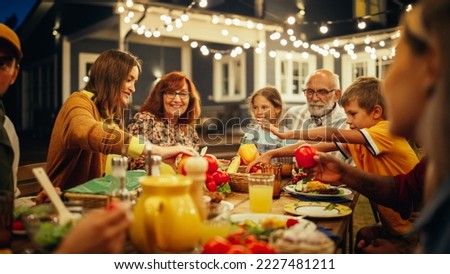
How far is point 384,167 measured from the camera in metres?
2.65

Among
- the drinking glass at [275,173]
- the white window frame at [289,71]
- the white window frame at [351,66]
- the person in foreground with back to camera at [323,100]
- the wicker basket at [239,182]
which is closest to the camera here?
the drinking glass at [275,173]

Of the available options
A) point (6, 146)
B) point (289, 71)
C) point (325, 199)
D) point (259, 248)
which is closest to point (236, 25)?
point (289, 71)

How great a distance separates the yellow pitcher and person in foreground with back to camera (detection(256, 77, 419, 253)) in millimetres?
1436

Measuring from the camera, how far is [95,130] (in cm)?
233

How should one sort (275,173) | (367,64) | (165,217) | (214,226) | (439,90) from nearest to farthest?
(439,90) → (165,217) → (214,226) → (275,173) → (367,64)

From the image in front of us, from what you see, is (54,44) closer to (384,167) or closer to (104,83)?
(104,83)

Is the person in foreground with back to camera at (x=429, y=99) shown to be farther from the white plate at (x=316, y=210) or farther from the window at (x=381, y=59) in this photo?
the window at (x=381, y=59)

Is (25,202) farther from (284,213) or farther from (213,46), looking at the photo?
(213,46)

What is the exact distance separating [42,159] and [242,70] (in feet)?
17.9

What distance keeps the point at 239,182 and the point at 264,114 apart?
6.16ft

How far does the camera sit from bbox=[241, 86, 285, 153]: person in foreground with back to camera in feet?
13.5

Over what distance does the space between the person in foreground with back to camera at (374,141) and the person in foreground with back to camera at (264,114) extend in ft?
4.03

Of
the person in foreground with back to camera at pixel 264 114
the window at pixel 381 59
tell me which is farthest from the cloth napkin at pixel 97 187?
the window at pixel 381 59

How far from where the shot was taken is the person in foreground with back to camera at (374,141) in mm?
2521
